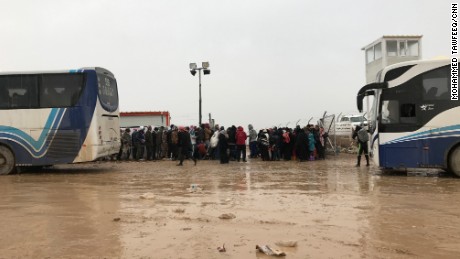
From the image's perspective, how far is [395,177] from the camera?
12.7m

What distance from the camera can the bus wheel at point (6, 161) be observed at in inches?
576

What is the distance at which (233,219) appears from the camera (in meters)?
6.77

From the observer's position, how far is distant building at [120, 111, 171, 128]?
29.6 meters

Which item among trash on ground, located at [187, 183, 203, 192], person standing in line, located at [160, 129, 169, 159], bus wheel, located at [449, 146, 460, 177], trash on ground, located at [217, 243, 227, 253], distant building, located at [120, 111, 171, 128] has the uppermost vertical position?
distant building, located at [120, 111, 171, 128]

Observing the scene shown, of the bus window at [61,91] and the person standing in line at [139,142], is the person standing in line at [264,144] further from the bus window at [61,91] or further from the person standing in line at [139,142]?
the bus window at [61,91]

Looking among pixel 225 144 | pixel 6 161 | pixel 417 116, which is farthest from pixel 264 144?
pixel 6 161

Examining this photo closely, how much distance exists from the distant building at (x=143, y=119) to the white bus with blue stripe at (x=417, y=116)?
19.0 metres

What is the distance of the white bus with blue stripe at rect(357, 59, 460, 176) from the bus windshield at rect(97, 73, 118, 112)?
830cm

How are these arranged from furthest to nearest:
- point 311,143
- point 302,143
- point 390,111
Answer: point 311,143
point 302,143
point 390,111

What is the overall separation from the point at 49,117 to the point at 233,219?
990 cm

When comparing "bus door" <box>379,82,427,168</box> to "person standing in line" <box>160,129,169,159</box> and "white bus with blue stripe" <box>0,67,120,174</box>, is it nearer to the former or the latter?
"white bus with blue stripe" <box>0,67,120,174</box>

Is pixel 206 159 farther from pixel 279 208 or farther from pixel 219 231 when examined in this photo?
pixel 219 231

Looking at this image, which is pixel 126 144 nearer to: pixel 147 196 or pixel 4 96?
pixel 4 96

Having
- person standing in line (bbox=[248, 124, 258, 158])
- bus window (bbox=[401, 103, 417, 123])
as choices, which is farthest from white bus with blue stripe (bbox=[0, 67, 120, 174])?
bus window (bbox=[401, 103, 417, 123])
